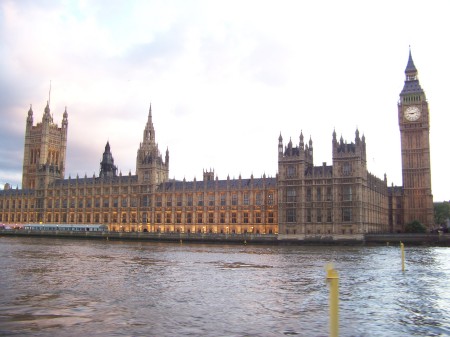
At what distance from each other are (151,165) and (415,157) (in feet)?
269

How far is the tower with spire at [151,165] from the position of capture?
157375 mm

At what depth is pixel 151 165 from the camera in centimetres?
15825

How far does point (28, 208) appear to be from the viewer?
18338 centimetres

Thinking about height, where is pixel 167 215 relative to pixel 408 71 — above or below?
below

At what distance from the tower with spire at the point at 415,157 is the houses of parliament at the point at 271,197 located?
29 centimetres

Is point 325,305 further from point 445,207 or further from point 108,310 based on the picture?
point 445,207

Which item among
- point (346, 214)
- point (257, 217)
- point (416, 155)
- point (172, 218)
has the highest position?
point (416, 155)

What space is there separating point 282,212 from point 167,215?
138ft

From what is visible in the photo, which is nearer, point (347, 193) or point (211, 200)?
point (347, 193)

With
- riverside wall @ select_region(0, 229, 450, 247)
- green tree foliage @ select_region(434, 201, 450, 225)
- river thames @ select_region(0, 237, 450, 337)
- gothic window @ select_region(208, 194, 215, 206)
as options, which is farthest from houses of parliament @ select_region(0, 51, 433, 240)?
river thames @ select_region(0, 237, 450, 337)

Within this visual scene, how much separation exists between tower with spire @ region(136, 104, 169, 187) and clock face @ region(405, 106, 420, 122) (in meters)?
79.1

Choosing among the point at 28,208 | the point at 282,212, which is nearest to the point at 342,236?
the point at 282,212

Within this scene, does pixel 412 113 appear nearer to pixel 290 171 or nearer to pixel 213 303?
pixel 290 171

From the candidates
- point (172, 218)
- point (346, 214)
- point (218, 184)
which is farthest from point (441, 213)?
point (172, 218)
